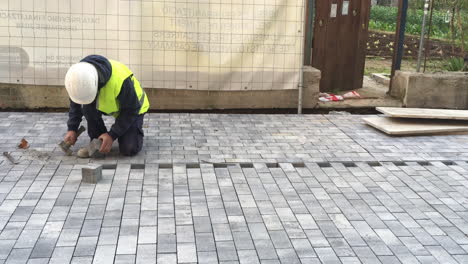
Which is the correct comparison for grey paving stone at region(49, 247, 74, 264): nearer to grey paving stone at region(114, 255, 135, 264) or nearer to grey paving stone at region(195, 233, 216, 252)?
grey paving stone at region(114, 255, 135, 264)

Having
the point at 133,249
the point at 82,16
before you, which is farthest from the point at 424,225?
the point at 82,16

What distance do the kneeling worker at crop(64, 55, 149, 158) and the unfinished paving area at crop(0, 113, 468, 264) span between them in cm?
26

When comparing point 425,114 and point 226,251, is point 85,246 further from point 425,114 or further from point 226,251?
point 425,114

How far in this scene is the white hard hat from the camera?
488 centimetres

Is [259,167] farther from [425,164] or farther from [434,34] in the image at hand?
[434,34]

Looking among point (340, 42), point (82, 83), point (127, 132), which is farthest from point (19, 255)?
point (340, 42)

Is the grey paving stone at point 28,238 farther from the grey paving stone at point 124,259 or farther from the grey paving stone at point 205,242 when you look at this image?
the grey paving stone at point 205,242

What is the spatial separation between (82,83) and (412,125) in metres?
4.59

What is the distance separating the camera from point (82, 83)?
4879 millimetres

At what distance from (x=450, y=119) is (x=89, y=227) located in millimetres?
5569

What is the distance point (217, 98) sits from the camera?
25.9 ft

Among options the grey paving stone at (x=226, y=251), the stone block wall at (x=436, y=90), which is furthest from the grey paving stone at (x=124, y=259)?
the stone block wall at (x=436, y=90)

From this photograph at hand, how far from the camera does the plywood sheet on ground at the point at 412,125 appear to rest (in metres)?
6.84

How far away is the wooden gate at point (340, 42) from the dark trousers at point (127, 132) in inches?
174
